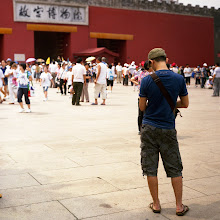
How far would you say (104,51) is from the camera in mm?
32938

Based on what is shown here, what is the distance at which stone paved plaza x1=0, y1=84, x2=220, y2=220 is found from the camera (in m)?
3.93

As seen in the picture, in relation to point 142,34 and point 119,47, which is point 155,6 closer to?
point 142,34

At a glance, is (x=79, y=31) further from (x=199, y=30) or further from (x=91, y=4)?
(x=199, y=30)

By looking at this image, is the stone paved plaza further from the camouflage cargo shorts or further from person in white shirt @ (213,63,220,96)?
person in white shirt @ (213,63,220,96)

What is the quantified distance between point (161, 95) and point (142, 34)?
113 ft

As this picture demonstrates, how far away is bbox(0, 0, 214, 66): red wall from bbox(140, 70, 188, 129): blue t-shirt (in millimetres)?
29414

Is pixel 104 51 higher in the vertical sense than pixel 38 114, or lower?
higher

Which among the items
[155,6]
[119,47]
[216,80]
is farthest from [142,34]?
[216,80]

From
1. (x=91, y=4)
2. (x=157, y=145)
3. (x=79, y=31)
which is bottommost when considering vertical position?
(x=157, y=145)

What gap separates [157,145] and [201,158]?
2306 millimetres

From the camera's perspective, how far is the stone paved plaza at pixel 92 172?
393 cm

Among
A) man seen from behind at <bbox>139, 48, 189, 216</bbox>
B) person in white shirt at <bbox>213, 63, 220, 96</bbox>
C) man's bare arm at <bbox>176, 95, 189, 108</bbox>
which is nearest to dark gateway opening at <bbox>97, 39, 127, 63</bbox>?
person in white shirt at <bbox>213, 63, 220, 96</bbox>

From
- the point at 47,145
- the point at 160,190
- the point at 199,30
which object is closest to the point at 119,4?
the point at 199,30

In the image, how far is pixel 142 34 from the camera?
37.6 meters
